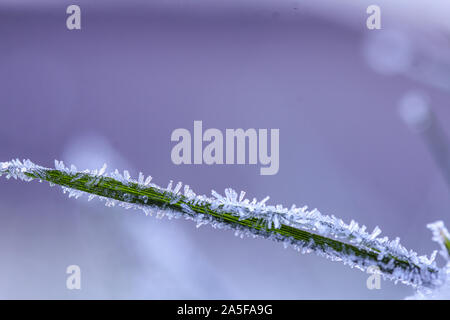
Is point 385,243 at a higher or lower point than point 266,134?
lower
